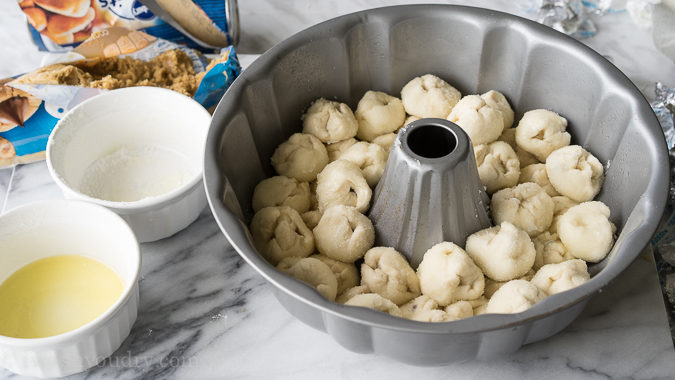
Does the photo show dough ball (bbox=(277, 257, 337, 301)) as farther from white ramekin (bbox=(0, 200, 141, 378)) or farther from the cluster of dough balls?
white ramekin (bbox=(0, 200, 141, 378))

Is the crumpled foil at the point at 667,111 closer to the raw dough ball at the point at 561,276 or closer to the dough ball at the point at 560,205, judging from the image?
the dough ball at the point at 560,205

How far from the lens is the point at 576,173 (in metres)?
0.88

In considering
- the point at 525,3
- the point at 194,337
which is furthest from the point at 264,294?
the point at 525,3

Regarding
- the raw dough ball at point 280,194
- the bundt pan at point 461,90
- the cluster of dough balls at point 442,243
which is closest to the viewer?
the bundt pan at point 461,90

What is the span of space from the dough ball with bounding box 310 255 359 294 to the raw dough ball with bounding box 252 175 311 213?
9 centimetres

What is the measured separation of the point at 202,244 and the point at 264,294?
0.41 ft

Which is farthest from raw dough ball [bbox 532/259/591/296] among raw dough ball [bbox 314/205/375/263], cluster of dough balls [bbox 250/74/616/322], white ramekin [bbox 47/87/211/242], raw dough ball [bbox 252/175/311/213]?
white ramekin [bbox 47/87/211/242]

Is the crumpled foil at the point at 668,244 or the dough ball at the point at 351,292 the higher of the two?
the dough ball at the point at 351,292

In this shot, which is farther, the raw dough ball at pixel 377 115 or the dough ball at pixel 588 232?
the raw dough ball at pixel 377 115

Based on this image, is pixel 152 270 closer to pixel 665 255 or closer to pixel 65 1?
pixel 65 1

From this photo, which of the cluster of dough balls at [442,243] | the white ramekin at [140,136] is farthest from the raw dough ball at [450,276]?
the white ramekin at [140,136]

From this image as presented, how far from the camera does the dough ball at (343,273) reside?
85cm

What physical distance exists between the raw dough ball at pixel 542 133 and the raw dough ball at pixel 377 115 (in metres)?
0.17

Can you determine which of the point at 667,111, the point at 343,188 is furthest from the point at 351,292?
the point at 667,111
